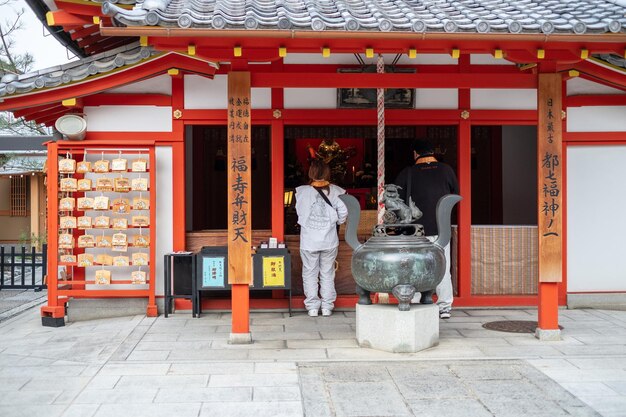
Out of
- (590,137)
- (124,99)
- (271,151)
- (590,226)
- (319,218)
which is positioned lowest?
(590,226)

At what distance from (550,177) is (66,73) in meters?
5.92

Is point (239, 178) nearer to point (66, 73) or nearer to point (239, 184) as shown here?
point (239, 184)

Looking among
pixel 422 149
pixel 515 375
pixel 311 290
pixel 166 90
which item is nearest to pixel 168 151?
pixel 166 90

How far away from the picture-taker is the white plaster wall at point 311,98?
9305 millimetres

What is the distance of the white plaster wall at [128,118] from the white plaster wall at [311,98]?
167 cm

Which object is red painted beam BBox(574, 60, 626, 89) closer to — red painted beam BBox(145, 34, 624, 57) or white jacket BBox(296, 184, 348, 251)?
red painted beam BBox(145, 34, 624, 57)

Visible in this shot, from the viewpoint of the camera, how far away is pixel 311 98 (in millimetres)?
9328

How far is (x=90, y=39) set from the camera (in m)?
10.7

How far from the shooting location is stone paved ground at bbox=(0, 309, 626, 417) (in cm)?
523

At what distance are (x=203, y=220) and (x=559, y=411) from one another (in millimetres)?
9310

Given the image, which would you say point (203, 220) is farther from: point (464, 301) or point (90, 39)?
point (464, 301)

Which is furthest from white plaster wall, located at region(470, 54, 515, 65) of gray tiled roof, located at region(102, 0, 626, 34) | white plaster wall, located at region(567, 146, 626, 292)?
gray tiled roof, located at region(102, 0, 626, 34)

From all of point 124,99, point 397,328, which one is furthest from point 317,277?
point 124,99

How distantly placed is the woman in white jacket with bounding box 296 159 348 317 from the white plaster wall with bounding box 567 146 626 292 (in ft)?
10.7
